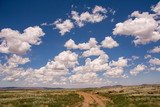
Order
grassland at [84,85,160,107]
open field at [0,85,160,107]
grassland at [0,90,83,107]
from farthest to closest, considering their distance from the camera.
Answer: grassland at [0,90,83,107], open field at [0,85,160,107], grassland at [84,85,160,107]

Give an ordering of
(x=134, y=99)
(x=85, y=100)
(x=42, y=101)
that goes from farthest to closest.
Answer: (x=85, y=100)
(x=134, y=99)
(x=42, y=101)

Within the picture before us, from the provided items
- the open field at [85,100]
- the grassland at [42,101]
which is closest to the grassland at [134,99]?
the open field at [85,100]

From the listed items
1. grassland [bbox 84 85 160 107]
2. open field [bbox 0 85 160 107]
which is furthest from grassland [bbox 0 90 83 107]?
grassland [bbox 84 85 160 107]

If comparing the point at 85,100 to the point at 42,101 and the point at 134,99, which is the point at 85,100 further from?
the point at 134,99

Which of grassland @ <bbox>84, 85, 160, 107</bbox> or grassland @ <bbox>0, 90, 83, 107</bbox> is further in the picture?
grassland @ <bbox>0, 90, 83, 107</bbox>

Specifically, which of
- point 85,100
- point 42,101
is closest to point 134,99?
point 85,100

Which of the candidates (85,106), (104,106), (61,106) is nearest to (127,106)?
(104,106)

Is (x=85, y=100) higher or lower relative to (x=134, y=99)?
higher

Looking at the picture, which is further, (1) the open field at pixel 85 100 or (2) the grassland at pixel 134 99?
(1) the open field at pixel 85 100

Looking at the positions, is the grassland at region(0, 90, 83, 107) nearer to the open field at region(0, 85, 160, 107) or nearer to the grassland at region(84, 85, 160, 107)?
the open field at region(0, 85, 160, 107)

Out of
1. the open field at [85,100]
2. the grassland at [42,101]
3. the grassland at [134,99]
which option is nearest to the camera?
the grassland at [134,99]

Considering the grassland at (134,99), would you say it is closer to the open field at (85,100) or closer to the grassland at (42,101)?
the open field at (85,100)

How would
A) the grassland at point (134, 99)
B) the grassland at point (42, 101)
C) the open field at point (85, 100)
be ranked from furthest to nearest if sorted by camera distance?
the grassland at point (42, 101), the open field at point (85, 100), the grassland at point (134, 99)

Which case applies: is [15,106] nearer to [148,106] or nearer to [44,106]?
[44,106]
